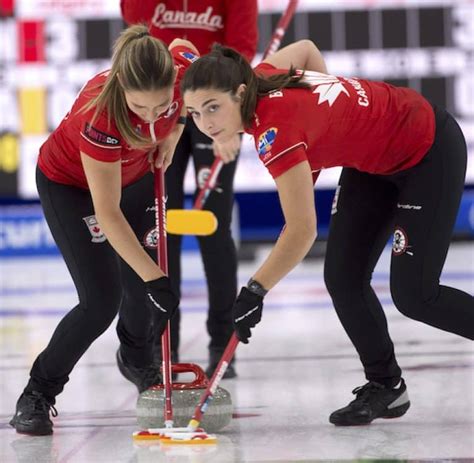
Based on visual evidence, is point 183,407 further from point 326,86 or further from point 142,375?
point 326,86

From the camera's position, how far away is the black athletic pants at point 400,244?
2.82 m

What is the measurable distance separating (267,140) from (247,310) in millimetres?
400

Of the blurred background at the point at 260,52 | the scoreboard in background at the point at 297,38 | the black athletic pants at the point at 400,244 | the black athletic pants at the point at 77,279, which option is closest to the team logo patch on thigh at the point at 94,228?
the black athletic pants at the point at 77,279

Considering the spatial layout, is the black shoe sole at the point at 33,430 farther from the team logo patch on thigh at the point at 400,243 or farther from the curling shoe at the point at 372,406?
the team logo patch on thigh at the point at 400,243

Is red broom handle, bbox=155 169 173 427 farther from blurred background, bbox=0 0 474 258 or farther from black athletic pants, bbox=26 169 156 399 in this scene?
blurred background, bbox=0 0 474 258

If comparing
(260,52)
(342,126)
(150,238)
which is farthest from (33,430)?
(260,52)

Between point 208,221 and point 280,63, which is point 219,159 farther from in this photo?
point 280,63

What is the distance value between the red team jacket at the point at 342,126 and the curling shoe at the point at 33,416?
934 mm

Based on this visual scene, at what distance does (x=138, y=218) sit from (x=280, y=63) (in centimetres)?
59

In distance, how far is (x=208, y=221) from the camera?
12.3 feet

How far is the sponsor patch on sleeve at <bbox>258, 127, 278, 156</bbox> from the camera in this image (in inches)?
100

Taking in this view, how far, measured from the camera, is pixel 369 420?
2.97 m

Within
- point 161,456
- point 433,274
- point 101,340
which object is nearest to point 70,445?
point 161,456

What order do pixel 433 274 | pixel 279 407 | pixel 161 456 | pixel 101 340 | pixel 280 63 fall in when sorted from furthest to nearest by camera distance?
pixel 101 340, pixel 279 407, pixel 280 63, pixel 433 274, pixel 161 456
